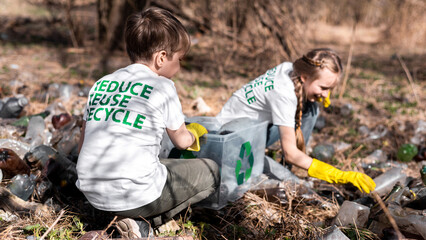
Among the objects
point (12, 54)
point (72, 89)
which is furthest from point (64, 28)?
point (72, 89)

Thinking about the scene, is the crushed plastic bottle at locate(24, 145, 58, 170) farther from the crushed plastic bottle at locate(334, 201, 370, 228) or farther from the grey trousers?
the crushed plastic bottle at locate(334, 201, 370, 228)

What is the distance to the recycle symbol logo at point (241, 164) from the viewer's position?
2480 mm

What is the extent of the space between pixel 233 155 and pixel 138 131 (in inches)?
32.7

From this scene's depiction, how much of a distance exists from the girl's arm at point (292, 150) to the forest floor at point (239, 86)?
33 centimetres

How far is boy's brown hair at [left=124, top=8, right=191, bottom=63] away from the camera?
1.88m

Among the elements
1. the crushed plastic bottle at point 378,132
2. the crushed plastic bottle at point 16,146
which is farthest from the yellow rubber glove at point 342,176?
the crushed plastic bottle at point 16,146

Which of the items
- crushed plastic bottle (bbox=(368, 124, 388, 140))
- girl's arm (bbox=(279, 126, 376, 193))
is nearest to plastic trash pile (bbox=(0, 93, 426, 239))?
girl's arm (bbox=(279, 126, 376, 193))

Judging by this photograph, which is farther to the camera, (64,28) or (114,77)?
(64,28)

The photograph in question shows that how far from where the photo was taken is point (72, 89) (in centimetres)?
446

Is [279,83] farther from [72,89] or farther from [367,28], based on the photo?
[367,28]

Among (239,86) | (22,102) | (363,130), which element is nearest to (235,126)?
(363,130)

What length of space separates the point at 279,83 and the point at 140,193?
1.36 m

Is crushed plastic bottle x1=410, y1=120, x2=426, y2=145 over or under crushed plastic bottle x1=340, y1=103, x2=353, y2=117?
over

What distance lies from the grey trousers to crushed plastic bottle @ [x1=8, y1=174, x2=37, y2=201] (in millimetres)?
842
